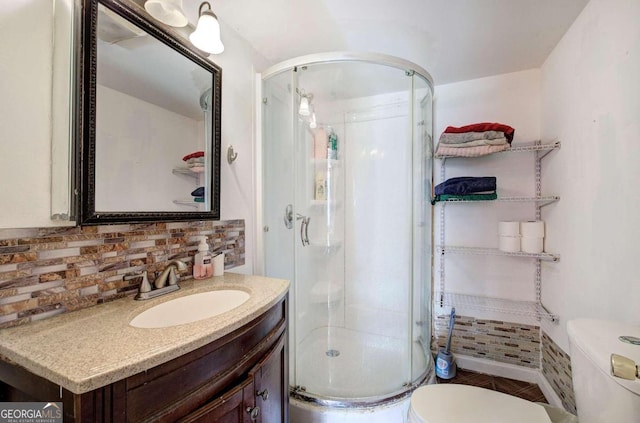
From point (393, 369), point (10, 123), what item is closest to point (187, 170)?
point (10, 123)

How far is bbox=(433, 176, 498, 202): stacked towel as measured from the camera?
1.81 m

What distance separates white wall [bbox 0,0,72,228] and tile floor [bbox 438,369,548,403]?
A: 94.8 inches

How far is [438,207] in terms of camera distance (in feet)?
7.02

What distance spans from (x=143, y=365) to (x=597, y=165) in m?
1.88

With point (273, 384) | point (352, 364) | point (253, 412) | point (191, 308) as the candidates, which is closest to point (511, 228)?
point (352, 364)

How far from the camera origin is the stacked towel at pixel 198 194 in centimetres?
127

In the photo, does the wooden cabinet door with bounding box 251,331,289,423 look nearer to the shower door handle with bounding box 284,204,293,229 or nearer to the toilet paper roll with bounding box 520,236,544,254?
the shower door handle with bounding box 284,204,293,229

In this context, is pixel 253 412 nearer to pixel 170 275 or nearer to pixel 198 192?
pixel 170 275

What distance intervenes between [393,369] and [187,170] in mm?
1652

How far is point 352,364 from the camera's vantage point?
5.85ft

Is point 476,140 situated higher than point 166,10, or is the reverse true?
point 166,10

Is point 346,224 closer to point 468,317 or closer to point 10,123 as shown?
point 468,317

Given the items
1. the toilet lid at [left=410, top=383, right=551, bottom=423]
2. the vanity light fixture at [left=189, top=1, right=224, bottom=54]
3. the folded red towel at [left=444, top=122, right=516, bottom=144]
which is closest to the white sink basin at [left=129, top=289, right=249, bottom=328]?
the toilet lid at [left=410, top=383, right=551, bottom=423]

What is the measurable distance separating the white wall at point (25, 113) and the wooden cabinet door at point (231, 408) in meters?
0.72
